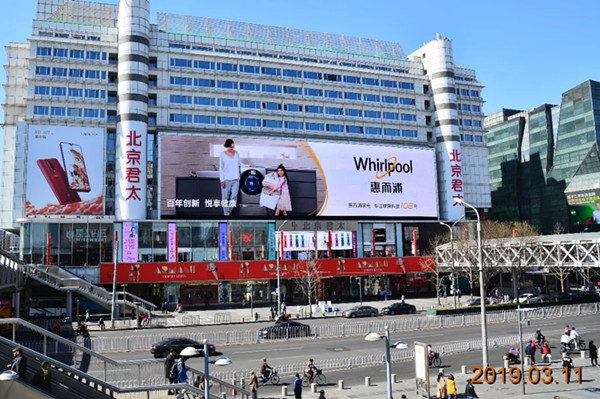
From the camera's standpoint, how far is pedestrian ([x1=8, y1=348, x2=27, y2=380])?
1744 cm

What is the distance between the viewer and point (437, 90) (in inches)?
3465

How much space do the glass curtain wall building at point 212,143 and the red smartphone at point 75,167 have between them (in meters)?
0.15

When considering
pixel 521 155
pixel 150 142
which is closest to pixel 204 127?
pixel 150 142

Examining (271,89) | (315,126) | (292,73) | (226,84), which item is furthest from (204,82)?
(315,126)

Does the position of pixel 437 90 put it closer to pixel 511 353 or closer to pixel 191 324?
pixel 191 324

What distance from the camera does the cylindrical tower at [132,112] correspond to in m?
67.1

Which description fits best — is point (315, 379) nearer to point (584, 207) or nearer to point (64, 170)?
point (64, 170)

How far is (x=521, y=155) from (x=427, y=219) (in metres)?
54.9

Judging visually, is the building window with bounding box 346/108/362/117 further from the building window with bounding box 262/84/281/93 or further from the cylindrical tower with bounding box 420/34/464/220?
the cylindrical tower with bounding box 420/34/464/220

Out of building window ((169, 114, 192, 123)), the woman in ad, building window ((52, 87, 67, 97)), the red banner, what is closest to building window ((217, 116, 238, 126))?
building window ((169, 114, 192, 123))

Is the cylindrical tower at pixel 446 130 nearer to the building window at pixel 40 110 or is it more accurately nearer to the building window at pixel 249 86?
the building window at pixel 249 86

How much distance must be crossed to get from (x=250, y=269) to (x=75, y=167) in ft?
87.6

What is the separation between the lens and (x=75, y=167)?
67.1m

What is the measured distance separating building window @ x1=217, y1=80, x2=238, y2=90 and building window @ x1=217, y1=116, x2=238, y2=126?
4679 mm
